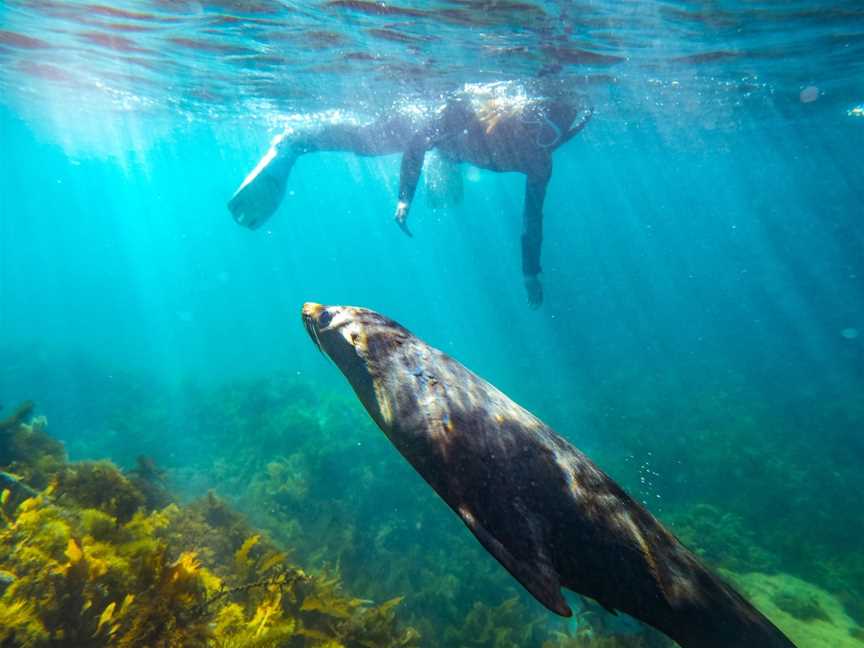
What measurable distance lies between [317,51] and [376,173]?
50.1m

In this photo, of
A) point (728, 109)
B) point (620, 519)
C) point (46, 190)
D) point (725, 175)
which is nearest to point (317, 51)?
point (620, 519)

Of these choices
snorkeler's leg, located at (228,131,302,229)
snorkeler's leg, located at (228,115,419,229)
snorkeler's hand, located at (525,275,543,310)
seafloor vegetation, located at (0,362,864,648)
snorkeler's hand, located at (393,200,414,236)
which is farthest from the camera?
snorkeler's leg, located at (228,115,419,229)

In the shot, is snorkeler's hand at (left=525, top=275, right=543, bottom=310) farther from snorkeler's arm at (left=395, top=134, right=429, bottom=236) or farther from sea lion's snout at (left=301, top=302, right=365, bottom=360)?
sea lion's snout at (left=301, top=302, right=365, bottom=360)

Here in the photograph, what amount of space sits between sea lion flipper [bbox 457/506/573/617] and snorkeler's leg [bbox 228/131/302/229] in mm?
11309

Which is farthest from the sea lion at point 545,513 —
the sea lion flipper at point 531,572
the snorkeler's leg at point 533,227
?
the snorkeler's leg at point 533,227

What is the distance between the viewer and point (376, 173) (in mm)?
62969

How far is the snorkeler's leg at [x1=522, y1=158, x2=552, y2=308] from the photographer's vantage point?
9375 mm

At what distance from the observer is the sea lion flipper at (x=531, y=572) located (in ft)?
4.85

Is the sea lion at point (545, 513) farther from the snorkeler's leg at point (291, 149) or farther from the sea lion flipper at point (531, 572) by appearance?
the snorkeler's leg at point (291, 149)

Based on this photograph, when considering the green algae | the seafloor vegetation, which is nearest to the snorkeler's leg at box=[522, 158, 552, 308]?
the seafloor vegetation

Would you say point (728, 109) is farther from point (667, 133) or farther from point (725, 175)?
point (725, 175)

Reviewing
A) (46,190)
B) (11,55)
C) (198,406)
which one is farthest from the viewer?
(46,190)

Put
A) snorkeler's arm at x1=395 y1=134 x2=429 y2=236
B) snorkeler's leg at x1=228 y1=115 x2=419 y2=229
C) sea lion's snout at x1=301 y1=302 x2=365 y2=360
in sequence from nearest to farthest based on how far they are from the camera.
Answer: sea lion's snout at x1=301 y1=302 x2=365 y2=360, snorkeler's arm at x1=395 y1=134 x2=429 y2=236, snorkeler's leg at x1=228 y1=115 x2=419 y2=229

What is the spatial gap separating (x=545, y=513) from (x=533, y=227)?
8385 millimetres
